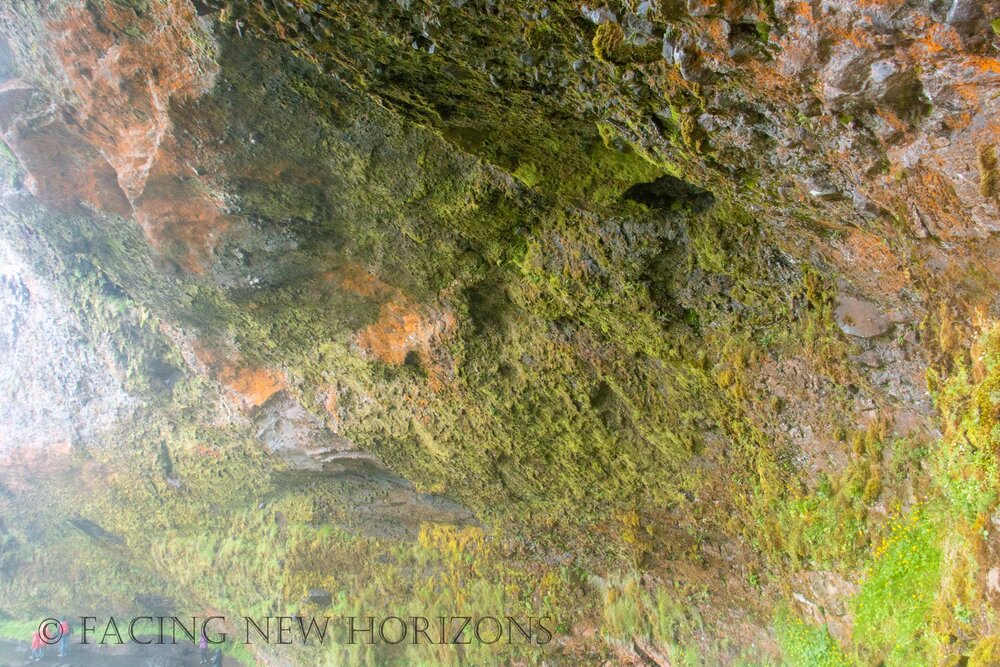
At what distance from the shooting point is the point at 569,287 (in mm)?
5594

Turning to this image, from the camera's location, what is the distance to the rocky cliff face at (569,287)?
2871mm

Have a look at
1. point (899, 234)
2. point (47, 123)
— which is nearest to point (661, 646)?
point (899, 234)

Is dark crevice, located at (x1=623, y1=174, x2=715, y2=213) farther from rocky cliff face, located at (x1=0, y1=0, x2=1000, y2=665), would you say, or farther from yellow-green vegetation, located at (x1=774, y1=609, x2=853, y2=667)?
yellow-green vegetation, located at (x1=774, y1=609, x2=853, y2=667)

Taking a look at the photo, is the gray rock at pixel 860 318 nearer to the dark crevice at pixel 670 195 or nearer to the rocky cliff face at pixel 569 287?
the rocky cliff face at pixel 569 287

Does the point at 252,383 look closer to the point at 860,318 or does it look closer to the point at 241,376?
the point at 241,376

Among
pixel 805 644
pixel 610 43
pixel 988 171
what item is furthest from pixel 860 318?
pixel 805 644

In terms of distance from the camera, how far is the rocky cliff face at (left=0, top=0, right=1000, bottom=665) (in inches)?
113

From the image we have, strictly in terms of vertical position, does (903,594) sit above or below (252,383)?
below

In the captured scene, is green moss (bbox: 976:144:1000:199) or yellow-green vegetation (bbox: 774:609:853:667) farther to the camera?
yellow-green vegetation (bbox: 774:609:853:667)

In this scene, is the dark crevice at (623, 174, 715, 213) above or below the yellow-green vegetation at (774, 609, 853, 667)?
above

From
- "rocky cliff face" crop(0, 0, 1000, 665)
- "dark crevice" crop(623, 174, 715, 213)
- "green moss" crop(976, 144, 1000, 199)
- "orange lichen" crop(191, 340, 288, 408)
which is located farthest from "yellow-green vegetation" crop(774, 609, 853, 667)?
"orange lichen" crop(191, 340, 288, 408)

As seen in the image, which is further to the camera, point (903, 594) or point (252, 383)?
point (252, 383)

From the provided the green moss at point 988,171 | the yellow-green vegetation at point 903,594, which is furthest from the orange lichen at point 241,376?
the green moss at point 988,171

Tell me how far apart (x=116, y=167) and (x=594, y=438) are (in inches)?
224
